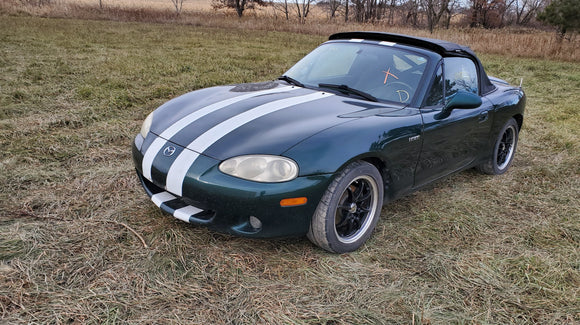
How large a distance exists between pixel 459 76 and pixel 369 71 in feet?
2.87

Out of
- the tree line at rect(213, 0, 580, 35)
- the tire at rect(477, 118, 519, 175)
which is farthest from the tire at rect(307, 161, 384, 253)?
the tree line at rect(213, 0, 580, 35)

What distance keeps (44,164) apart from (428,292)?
337cm

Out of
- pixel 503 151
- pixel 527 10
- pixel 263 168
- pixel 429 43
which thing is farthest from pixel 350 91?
pixel 527 10

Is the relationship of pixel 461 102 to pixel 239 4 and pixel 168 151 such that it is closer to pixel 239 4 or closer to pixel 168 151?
pixel 168 151

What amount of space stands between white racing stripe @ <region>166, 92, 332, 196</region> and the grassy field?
0.46 meters

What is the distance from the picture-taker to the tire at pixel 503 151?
4.00 m

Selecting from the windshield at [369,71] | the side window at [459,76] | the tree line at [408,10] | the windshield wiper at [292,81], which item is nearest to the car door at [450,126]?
the side window at [459,76]

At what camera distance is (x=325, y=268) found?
7.98 feet

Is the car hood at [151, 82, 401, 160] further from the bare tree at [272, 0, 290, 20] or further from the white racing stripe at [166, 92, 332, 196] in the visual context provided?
the bare tree at [272, 0, 290, 20]

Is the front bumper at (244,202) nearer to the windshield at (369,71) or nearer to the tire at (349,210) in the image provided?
Result: the tire at (349,210)

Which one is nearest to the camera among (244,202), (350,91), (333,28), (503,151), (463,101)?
(244,202)

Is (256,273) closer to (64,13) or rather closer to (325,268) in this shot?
(325,268)

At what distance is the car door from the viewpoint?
297 centimetres

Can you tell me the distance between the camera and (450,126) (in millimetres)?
3102
